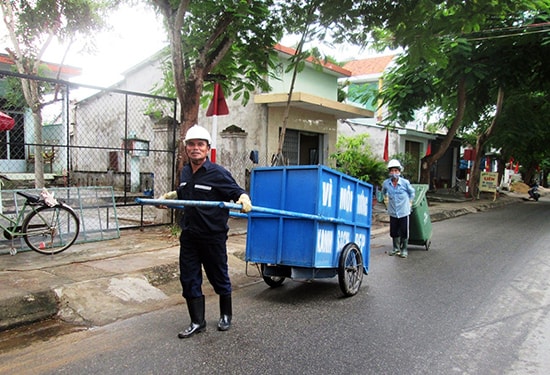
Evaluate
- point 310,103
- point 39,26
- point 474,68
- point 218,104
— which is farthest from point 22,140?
point 474,68

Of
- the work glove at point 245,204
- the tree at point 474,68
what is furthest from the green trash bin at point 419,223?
the work glove at point 245,204

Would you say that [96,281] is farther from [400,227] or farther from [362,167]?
[362,167]

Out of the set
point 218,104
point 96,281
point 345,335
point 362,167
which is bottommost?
point 345,335

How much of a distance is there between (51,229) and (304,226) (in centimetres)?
387

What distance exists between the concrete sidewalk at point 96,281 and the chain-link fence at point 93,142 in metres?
3.04

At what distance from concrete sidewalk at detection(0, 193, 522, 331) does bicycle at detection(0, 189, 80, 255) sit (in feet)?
0.56

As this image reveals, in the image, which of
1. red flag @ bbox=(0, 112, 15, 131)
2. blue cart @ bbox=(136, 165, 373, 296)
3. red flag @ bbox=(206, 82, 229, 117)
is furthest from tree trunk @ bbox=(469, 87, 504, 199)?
→ red flag @ bbox=(0, 112, 15, 131)

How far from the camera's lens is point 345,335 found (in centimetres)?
395

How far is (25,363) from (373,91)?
1575 centimetres

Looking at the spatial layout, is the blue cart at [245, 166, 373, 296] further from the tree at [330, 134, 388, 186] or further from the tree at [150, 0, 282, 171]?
the tree at [330, 134, 388, 186]

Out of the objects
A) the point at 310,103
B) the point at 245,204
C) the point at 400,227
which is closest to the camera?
the point at 245,204

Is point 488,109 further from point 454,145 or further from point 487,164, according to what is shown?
point 487,164

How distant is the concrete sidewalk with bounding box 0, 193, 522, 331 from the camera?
14.2 ft

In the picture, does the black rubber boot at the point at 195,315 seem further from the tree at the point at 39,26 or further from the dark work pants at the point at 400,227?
the tree at the point at 39,26
